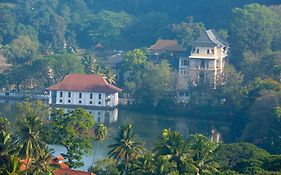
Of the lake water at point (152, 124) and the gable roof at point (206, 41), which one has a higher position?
the gable roof at point (206, 41)

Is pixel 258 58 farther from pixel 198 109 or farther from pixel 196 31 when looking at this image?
pixel 196 31

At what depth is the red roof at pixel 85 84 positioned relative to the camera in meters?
69.2

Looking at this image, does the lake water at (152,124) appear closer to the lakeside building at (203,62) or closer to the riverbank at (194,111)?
the riverbank at (194,111)

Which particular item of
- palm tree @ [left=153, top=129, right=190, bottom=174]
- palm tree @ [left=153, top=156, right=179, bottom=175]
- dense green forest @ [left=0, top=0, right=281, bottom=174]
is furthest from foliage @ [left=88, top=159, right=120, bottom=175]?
dense green forest @ [left=0, top=0, right=281, bottom=174]

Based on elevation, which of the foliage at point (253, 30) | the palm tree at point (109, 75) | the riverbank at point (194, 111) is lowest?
the riverbank at point (194, 111)

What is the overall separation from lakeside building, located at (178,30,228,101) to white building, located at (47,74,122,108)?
19.2 ft

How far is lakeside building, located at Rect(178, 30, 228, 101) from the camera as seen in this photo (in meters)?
73.2

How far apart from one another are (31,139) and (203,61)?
35.5m

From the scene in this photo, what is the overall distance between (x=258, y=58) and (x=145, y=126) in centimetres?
1479

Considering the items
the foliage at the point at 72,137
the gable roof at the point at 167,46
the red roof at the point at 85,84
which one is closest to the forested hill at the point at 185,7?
the gable roof at the point at 167,46

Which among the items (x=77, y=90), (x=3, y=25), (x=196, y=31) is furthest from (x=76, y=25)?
(x=77, y=90)

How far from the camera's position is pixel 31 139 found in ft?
131

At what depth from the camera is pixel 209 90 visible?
6944cm

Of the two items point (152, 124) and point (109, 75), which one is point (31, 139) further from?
point (109, 75)
